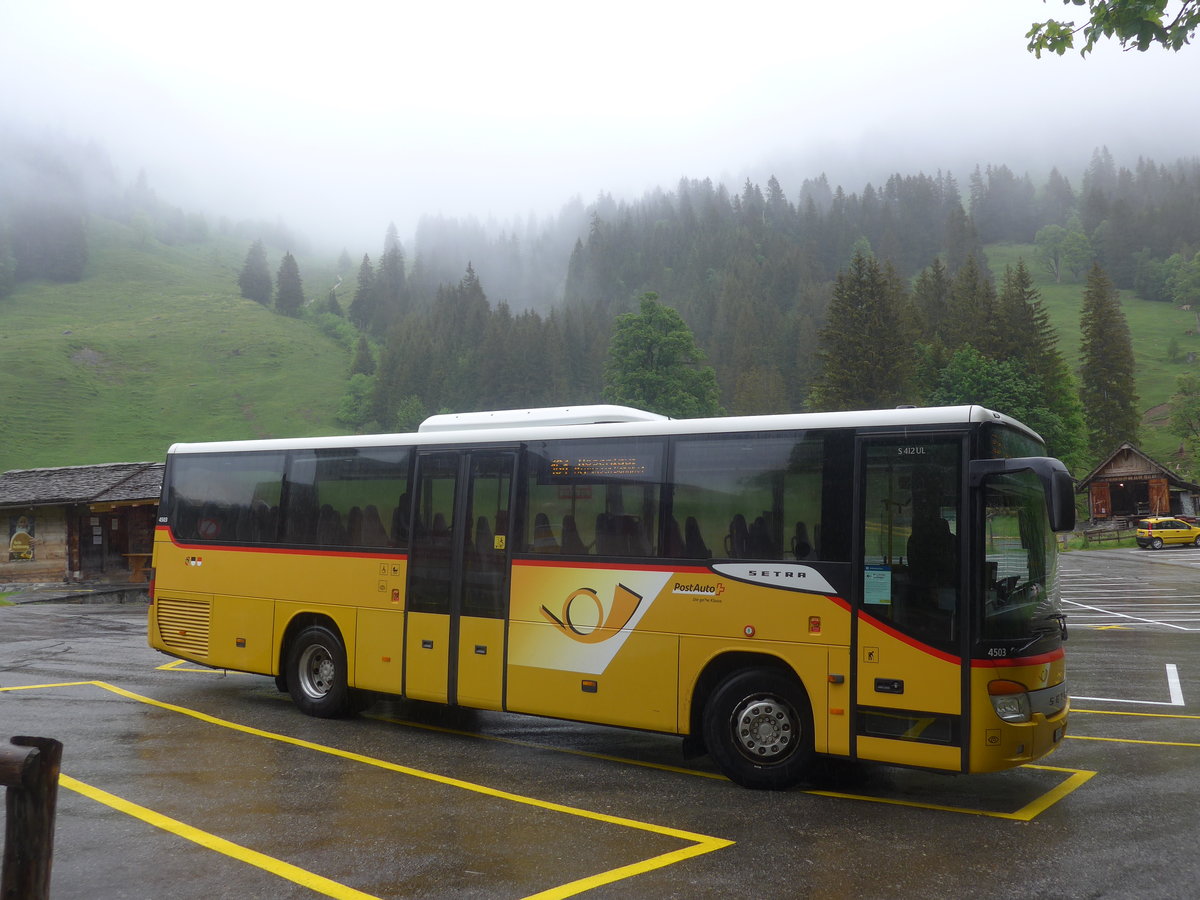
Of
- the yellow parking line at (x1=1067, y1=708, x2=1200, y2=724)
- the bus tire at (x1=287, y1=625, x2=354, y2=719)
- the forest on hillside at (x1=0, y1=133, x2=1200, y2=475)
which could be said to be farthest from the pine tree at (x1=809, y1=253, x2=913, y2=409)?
the bus tire at (x1=287, y1=625, x2=354, y2=719)

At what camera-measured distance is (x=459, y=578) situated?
10.1m

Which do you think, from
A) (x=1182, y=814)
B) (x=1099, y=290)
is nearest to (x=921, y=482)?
(x=1182, y=814)

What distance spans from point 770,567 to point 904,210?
184m

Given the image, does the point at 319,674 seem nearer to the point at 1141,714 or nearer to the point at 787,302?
the point at 1141,714

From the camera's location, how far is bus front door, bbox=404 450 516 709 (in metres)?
9.78

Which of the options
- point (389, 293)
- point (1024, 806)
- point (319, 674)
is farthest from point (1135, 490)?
point (389, 293)

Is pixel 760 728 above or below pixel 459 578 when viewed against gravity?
below

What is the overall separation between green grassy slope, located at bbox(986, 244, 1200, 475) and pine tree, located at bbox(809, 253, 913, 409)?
3903 cm

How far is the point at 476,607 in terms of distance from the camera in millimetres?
9906

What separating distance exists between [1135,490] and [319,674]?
7376cm

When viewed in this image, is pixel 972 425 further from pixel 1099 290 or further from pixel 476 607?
pixel 1099 290

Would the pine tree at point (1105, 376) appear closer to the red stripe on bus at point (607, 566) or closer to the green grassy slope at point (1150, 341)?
the green grassy slope at point (1150, 341)

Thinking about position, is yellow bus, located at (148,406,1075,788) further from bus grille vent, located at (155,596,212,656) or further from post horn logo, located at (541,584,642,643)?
bus grille vent, located at (155,596,212,656)

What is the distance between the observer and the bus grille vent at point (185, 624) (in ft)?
40.8
